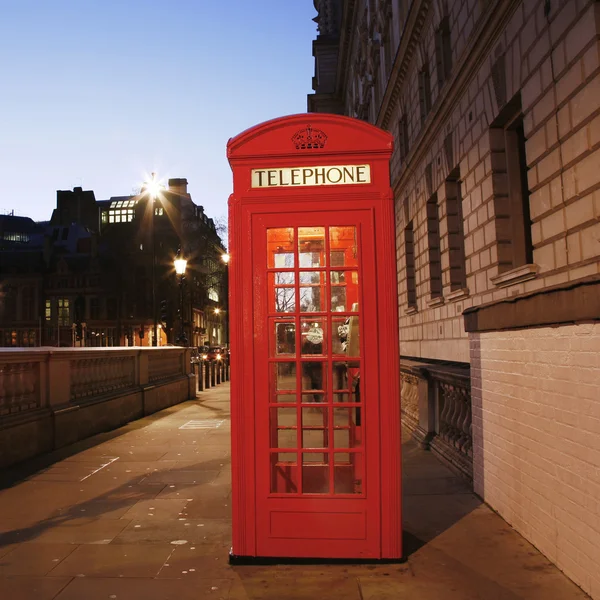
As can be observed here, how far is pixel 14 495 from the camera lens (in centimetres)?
632

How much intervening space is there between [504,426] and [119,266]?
66337mm

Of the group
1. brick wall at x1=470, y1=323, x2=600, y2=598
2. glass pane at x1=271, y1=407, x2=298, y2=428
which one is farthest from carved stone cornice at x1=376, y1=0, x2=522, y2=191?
glass pane at x1=271, y1=407, x2=298, y2=428

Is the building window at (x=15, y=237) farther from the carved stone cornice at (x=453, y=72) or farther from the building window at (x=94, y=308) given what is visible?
the carved stone cornice at (x=453, y=72)

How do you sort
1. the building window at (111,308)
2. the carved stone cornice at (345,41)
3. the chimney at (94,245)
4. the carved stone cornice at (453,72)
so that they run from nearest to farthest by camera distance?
the carved stone cornice at (453,72), the carved stone cornice at (345,41), the building window at (111,308), the chimney at (94,245)

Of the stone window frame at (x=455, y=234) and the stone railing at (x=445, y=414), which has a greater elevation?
the stone window frame at (x=455, y=234)

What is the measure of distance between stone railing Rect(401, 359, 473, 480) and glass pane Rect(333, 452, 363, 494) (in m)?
2.60

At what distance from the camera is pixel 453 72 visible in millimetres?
13445

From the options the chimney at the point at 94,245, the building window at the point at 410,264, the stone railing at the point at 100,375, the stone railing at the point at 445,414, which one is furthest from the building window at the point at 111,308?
the stone railing at the point at 445,414

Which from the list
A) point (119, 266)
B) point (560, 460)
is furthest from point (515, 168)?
point (119, 266)

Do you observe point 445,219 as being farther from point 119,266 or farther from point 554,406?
point 119,266

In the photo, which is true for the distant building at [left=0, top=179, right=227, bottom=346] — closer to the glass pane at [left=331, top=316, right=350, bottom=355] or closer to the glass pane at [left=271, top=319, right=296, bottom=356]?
the glass pane at [left=271, top=319, right=296, bottom=356]

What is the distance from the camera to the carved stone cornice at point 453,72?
35.6ft

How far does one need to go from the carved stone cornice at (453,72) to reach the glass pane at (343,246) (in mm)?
7907

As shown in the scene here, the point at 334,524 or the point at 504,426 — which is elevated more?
the point at 504,426
